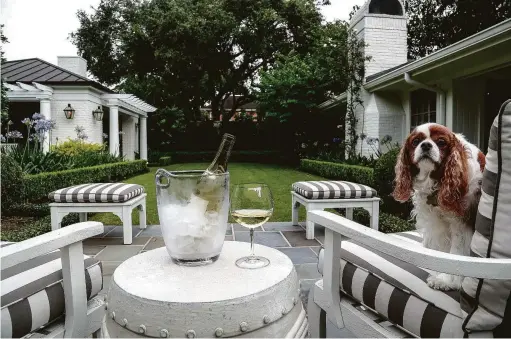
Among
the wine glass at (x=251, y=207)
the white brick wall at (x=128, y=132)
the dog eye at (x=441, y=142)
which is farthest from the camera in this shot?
the white brick wall at (x=128, y=132)

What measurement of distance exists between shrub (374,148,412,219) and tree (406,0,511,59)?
592 inches

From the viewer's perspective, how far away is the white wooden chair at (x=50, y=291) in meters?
1.29

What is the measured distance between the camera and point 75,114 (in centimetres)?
1408

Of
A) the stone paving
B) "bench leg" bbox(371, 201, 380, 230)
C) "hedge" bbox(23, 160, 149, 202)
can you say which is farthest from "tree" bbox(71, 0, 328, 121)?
"bench leg" bbox(371, 201, 380, 230)

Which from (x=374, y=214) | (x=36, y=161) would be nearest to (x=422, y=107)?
(x=374, y=214)

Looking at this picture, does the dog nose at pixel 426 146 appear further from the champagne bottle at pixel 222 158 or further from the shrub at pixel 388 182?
the shrub at pixel 388 182

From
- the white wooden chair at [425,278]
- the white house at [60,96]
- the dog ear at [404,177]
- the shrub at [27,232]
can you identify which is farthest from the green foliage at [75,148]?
the white wooden chair at [425,278]

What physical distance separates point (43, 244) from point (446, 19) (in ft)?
73.1

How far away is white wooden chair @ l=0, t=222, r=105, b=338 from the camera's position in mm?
1291

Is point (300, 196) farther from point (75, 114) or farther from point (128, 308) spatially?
point (75, 114)

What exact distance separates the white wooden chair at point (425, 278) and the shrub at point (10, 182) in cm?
544

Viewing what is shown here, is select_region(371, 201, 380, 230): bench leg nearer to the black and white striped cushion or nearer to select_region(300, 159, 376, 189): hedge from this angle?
select_region(300, 159, 376, 189): hedge

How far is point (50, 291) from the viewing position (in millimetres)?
1469

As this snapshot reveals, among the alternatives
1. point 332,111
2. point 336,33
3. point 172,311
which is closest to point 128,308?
point 172,311
